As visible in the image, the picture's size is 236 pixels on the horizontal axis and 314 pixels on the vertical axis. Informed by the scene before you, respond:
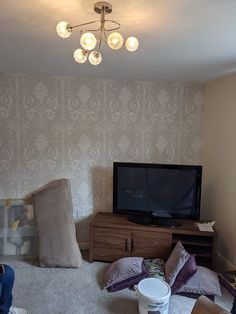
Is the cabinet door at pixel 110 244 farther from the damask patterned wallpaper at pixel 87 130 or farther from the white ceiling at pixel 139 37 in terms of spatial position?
the white ceiling at pixel 139 37

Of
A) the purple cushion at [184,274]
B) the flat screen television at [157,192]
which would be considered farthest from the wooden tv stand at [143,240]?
the purple cushion at [184,274]

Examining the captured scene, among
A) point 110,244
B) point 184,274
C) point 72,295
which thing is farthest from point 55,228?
point 184,274

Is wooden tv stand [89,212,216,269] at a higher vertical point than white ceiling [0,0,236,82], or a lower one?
lower

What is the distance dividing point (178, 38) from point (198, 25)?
0.24m

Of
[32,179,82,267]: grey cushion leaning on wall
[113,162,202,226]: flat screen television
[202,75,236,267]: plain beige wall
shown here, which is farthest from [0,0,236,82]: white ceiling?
[32,179,82,267]: grey cushion leaning on wall

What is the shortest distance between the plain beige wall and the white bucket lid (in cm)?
108

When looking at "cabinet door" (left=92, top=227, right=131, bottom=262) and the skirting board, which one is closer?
the skirting board

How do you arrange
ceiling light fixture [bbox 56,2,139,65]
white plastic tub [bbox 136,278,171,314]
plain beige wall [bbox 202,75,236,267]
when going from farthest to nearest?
plain beige wall [bbox 202,75,236,267] < white plastic tub [bbox 136,278,171,314] < ceiling light fixture [bbox 56,2,139,65]

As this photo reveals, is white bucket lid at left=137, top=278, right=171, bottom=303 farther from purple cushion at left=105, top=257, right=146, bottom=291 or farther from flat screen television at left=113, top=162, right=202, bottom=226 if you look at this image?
flat screen television at left=113, top=162, right=202, bottom=226

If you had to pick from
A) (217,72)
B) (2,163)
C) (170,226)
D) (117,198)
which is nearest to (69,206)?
(117,198)

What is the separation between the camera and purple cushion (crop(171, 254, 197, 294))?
8.83ft

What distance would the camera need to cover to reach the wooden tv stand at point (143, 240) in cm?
308

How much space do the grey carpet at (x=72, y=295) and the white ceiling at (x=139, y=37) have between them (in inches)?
85.7

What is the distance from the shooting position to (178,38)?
6.15ft
